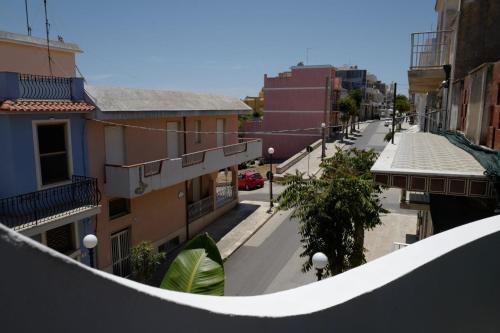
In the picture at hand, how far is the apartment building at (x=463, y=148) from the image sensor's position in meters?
6.54

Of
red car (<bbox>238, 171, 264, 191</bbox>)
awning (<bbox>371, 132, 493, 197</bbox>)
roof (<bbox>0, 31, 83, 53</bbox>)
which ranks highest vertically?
roof (<bbox>0, 31, 83, 53</bbox>)

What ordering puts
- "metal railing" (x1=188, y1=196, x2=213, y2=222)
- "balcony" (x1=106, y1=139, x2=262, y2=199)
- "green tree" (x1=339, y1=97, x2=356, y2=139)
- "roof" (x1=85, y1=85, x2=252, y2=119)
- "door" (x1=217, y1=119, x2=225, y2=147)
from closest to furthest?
"roof" (x1=85, y1=85, x2=252, y2=119)
"balcony" (x1=106, y1=139, x2=262, y2=199)
"metal railing" (x1=188, y1=196, x2=213, y2=222)
"door" (x1=217, y1=119, x2=225, y2=147)
"green tree" (x1=339, y1=97, x2=356, y2=139)

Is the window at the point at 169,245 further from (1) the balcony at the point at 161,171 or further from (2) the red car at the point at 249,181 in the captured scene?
(2) the red car at the point at 249,181

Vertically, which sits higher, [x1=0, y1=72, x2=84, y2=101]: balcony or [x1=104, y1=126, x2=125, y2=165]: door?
[x1=0, y1=72, x2=84, y2=101]: balcony

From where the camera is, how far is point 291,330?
161 cm

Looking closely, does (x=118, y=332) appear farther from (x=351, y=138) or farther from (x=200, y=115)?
(x=351, y=138)

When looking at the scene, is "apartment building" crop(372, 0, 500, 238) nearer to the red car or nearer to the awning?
the awning

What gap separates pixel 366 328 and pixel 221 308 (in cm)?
78

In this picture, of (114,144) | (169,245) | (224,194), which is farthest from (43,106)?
(224,194)

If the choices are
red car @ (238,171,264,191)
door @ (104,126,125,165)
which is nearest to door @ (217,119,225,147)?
door @ (104,126,125,165)

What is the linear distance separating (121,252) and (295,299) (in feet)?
44.2

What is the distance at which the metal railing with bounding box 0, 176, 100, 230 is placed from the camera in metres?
9.49

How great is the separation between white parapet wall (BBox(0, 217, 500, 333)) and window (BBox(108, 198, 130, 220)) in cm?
1274

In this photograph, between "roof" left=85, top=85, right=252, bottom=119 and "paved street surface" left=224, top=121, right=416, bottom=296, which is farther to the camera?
"paved street surface" left=224, top=121, right=416, bottom=296
